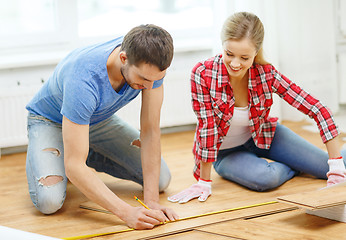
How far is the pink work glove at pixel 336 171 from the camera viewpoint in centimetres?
215

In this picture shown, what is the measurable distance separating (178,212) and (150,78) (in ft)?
2.16

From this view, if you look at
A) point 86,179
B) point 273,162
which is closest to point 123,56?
point 86,179

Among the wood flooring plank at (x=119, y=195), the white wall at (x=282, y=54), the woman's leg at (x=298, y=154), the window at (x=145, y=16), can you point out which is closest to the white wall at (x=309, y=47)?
the white wall at (x=282, y=54)

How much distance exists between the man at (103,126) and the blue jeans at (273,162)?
324 millimetres

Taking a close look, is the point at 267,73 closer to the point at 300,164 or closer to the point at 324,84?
the point at 300,164

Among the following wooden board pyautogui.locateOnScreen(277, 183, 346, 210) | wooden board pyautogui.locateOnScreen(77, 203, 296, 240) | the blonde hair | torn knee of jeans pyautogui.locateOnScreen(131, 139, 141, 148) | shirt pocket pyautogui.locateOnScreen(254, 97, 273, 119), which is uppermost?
the blonde hair

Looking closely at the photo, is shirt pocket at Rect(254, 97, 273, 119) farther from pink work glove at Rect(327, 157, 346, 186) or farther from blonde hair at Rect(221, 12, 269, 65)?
pink work glove at Rect(327, 157, 346, 186)

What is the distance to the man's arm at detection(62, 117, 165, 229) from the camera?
5.85 ft

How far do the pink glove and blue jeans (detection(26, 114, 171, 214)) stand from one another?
0.12 meters

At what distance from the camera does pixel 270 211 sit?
6.65 feet

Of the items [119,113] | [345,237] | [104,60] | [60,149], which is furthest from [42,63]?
[345,237]

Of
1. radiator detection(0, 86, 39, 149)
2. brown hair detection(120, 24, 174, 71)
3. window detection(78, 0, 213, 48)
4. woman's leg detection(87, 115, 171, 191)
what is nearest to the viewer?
brown hair detection(120, 24, 174, 71)

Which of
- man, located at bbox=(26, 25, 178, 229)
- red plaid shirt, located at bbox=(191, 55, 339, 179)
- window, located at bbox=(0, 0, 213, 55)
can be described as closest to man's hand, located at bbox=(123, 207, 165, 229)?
man, located at bbox=(26, 25, 178, 229)

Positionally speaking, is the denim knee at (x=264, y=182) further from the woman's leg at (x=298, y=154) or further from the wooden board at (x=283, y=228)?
the wooden board at (x=283, y=228)
